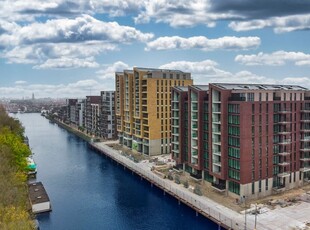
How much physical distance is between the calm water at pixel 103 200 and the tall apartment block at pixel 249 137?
1185 cm

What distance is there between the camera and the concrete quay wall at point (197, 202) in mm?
55269

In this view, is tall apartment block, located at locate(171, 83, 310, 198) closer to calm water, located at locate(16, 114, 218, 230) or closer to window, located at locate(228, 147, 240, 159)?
window, located at locate(228, 147, 240, 159)

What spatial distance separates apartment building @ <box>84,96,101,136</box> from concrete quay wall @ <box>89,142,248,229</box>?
73.9 m

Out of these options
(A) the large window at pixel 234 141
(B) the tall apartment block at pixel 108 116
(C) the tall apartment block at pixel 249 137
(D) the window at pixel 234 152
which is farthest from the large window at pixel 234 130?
(B) the tall apartment block at pixel 108 116

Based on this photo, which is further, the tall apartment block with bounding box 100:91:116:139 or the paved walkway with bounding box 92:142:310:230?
the tall apartment block with bounding box 100:91:116:139

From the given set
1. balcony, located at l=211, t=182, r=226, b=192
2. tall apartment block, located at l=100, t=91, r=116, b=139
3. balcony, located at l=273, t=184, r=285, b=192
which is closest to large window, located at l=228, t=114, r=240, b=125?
balcony, located at l=211, t=182, r=226, b=192

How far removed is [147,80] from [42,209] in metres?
55.0

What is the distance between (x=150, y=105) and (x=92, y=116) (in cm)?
7906

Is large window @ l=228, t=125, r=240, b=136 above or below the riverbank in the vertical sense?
above

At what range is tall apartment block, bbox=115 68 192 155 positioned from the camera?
4240 inches

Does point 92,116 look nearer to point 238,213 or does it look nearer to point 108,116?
point 108,116

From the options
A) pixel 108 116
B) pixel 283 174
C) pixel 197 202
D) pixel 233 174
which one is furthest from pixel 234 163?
pixel 108 116

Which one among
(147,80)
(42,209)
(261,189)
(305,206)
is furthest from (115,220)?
(147,80)

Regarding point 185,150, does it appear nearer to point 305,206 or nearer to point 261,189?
point 261,189
